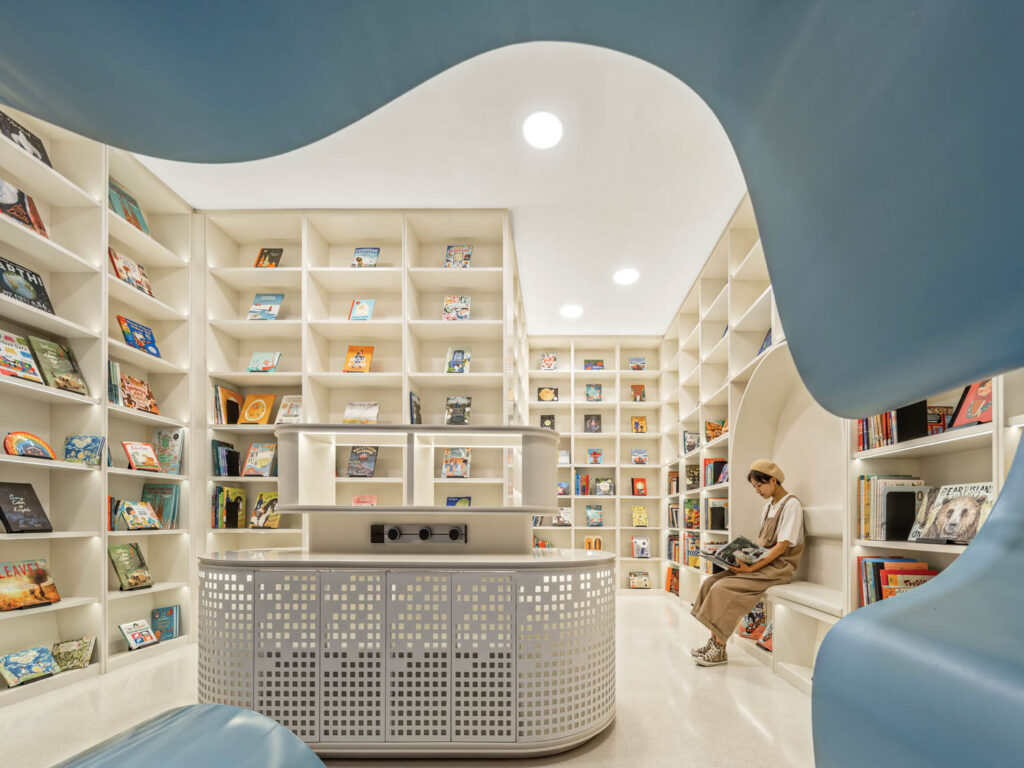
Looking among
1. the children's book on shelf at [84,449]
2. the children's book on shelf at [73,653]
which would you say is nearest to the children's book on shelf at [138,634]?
the children's book on shelf at [73,653]

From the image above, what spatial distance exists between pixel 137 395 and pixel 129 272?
750mm

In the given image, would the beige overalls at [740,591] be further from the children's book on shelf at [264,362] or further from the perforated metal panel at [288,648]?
the children's book on shelf at [264,362]

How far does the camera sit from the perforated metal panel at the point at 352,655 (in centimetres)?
241

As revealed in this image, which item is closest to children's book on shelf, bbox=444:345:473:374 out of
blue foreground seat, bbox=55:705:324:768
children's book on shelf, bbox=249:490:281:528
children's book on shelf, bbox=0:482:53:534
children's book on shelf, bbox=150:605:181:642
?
children's book on shelf, bbox=249:490:281:528

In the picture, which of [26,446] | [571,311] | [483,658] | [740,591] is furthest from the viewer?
[571,311]

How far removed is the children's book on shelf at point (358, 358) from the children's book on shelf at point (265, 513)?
1043 millimetres

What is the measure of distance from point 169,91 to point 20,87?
0.03 meters

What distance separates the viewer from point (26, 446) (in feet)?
10.8

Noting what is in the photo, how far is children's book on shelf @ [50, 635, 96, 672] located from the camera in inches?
136

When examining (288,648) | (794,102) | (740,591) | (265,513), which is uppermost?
(794,102)

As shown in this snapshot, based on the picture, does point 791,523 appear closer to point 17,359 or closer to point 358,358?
point 358,358

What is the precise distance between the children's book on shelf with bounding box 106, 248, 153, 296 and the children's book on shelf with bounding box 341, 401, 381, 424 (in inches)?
59.9

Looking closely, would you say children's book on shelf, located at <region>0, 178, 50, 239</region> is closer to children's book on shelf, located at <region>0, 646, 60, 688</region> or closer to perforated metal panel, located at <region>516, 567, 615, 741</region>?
children's book on shelf, located at <region>0, 646, 60, 688</region>

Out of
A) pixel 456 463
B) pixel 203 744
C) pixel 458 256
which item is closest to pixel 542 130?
pixel 458 256
